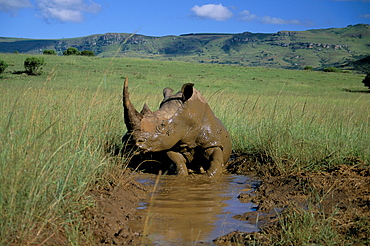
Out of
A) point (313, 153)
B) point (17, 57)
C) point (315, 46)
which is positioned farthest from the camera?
point (315, 46)

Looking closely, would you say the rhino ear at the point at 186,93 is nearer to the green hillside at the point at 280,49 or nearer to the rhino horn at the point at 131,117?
the rhino horn at the point at 131,117

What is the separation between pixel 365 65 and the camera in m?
71.3

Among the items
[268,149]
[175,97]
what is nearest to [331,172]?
[268,149]

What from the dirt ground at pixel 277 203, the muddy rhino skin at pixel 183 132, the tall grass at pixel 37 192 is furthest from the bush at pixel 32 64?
the tall grass at pixel 37 192

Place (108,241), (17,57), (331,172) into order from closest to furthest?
(108,241) < (331,172) < (17,57)

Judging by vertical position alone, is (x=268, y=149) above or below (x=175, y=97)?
below

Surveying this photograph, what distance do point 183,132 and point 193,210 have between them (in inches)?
68.3

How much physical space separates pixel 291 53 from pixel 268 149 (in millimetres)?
152498

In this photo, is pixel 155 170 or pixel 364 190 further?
pixel 155 170

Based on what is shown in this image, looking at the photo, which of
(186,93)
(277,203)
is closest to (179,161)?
(186,93)

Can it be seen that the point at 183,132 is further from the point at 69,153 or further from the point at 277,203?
the point at 69,153

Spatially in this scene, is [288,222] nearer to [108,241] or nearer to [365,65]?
[108,241]

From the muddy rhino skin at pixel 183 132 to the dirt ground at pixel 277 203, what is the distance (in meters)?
0.65

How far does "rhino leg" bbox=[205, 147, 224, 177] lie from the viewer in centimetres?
672
